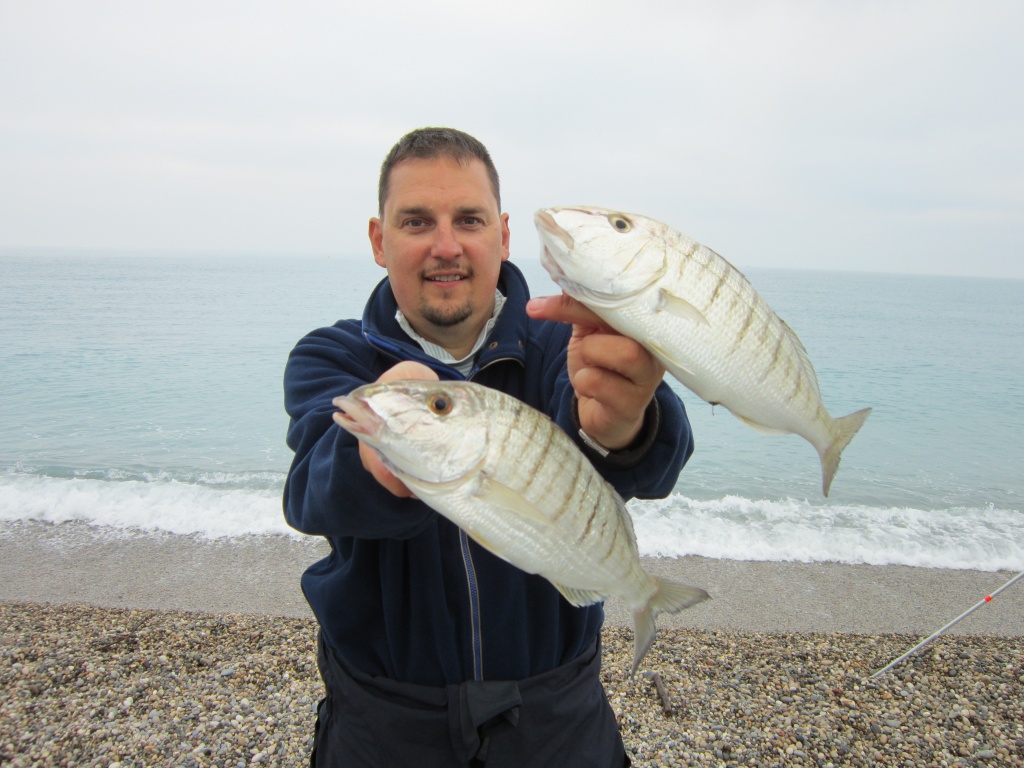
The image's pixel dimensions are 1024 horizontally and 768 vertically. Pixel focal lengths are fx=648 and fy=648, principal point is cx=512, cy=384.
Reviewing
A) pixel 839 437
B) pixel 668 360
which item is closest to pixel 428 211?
pixel 668 360

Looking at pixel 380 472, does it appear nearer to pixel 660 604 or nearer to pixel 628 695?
pixel 660 604

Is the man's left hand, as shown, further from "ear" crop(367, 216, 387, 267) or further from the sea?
the sea

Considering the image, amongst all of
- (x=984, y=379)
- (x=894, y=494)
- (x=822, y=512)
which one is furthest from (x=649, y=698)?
(x=984, y=379)

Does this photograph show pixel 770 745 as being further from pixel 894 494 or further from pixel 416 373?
pixel 894 494

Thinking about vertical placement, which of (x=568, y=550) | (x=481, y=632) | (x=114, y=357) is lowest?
(x=114, y=357)

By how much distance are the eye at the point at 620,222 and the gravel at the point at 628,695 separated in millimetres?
3614

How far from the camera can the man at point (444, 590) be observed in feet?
7.48

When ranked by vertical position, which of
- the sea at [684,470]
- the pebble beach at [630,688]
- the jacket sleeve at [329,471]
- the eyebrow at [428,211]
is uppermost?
the eyebrow at [428,211]

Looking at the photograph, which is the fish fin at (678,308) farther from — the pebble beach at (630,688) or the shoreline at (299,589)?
the shoreline at (299,589)

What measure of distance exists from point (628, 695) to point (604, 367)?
3.80 metres

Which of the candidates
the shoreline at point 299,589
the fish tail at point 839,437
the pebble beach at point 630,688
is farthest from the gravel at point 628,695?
the fish tail at point 839,437

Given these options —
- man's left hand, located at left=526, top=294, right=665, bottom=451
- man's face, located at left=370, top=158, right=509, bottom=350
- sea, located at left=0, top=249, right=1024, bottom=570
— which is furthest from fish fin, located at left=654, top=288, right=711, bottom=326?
sea, located at left=0, top=249, right=1024, bottom=570

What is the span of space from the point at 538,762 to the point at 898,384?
68.4ft

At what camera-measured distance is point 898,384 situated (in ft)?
64.3
